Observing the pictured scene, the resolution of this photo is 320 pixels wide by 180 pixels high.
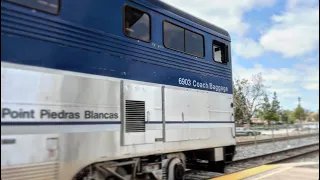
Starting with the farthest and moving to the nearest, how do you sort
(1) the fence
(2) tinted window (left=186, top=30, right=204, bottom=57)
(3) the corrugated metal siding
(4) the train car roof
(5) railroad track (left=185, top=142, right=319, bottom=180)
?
(1) the fence → (5) railroad track (left=185, top=142, right=319, bottom=180) → (2) tinted window (left=186, top=30, right=204, bottom=57) → (4) the train car roof → (3) the corrugated metal siding

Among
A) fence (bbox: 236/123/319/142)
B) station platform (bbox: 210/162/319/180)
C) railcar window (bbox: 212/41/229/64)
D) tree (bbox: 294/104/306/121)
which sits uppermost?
railcar window (bbox: 212/41/229/64)

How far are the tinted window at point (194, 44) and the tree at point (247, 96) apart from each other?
4.11 m

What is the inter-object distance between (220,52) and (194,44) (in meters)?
1.26

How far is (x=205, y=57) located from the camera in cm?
770

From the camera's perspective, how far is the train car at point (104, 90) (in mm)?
4012

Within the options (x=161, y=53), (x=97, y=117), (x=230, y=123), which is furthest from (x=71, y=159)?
(x=230, y=123)

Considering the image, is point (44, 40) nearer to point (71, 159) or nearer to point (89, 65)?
point (89, 65)

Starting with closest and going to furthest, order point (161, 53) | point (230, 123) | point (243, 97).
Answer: point (161, 53) → point (230, 123) → point (243, 97)

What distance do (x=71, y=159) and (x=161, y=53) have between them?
2773 mm

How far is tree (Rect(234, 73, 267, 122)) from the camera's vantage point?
1130 centimetres

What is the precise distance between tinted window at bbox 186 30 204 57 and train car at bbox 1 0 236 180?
0.08 ft

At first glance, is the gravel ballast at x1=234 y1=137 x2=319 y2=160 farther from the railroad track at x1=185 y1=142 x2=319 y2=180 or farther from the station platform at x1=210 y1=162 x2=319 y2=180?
the station platform at x1=210 y1=162 x2=319 y2=180

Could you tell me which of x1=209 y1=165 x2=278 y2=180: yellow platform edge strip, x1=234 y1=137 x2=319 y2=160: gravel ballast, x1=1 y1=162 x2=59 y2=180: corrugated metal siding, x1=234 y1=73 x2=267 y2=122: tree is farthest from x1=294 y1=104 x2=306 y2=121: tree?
x1=1 y1=162 x2=59 y2=180: corrugated metal siding

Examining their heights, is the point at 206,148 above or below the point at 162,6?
below
